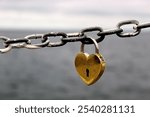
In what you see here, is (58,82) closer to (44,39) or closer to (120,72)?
(120,72)

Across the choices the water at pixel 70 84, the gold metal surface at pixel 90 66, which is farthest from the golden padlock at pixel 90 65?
the water at pixel 70 84

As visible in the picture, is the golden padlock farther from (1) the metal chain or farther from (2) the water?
(2) the water

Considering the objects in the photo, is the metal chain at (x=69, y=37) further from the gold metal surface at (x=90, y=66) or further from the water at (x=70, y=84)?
the water at (x=70, y=84)

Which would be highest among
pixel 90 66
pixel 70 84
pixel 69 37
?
pixel 69 37

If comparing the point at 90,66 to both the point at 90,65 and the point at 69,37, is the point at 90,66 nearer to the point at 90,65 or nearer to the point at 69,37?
the point at 90,65

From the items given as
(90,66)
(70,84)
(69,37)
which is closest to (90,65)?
(90,66)

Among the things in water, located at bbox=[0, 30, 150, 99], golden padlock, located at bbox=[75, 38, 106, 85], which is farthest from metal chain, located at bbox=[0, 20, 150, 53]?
water, located at bbox=[0, 30, 150, 99]

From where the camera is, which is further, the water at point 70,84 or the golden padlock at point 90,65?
the water at point 70,84

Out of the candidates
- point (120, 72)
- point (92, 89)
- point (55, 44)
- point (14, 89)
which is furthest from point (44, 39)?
point (120, 72)
